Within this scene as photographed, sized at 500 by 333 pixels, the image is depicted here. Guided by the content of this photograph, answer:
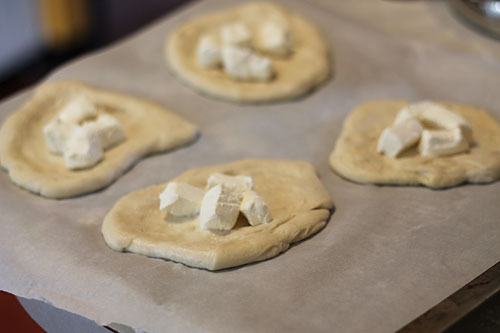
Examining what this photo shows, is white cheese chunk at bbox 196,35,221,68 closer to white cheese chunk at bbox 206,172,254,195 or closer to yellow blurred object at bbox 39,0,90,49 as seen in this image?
white cheese chunk at bbox 206,172,254,195

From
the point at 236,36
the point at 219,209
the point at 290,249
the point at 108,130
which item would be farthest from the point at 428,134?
the point at 108,130

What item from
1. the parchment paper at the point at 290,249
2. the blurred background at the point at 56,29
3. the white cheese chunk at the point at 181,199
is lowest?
the blurred background at the point at 56,29

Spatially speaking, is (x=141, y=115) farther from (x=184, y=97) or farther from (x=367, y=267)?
Answer: (x=367, y=267)

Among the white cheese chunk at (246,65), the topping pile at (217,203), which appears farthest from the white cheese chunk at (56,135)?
the white cheese chunk at (246,65)

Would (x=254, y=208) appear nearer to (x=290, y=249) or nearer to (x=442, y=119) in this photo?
(x=290, y=249)

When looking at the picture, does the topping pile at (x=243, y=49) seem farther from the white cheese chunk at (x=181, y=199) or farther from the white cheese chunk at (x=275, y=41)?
the white cheese chunk at (x=181, y=199)

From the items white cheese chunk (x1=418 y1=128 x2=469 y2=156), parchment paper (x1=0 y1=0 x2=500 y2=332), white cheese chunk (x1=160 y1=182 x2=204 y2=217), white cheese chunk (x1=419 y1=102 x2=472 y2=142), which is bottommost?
parchment paper (x1=0 y1=0 x2=500 y2=332)

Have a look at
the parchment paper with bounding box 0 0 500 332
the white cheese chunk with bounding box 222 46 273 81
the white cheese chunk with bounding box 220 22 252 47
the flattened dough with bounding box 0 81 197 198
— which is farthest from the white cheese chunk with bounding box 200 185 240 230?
the white cheese chunk with bounding box 220 22 252 47
